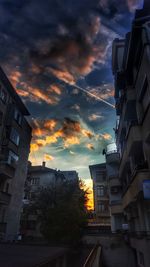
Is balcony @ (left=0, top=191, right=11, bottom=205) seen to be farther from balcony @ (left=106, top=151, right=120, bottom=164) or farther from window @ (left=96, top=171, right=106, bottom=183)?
window @ (left=96, top=171, right=106, bottom=183)

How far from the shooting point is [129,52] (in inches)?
545

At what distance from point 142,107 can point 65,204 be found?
17.2m

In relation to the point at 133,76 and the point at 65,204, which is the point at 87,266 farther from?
the point at 65,204

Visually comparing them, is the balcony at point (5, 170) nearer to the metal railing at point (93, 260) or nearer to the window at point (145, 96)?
the metal railing at point (93, 260)

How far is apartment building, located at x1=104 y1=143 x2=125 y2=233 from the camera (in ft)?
90.1

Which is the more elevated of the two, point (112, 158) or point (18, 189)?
point (112, 158)

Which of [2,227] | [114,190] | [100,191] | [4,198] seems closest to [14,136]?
[4,198]

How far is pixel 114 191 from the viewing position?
30125 mm

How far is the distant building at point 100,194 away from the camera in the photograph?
43438 mm

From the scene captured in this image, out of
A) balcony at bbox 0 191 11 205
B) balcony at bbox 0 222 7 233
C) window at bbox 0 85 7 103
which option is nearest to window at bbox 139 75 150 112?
window at bbox 0 85 7 103

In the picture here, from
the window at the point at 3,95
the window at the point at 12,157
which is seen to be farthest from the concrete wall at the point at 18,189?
the window at the point at 3,95

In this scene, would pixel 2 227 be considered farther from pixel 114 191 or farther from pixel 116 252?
pixel 114 191

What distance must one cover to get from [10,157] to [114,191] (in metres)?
16.1

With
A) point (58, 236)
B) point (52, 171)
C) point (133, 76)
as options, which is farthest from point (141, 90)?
point (52, 171)
